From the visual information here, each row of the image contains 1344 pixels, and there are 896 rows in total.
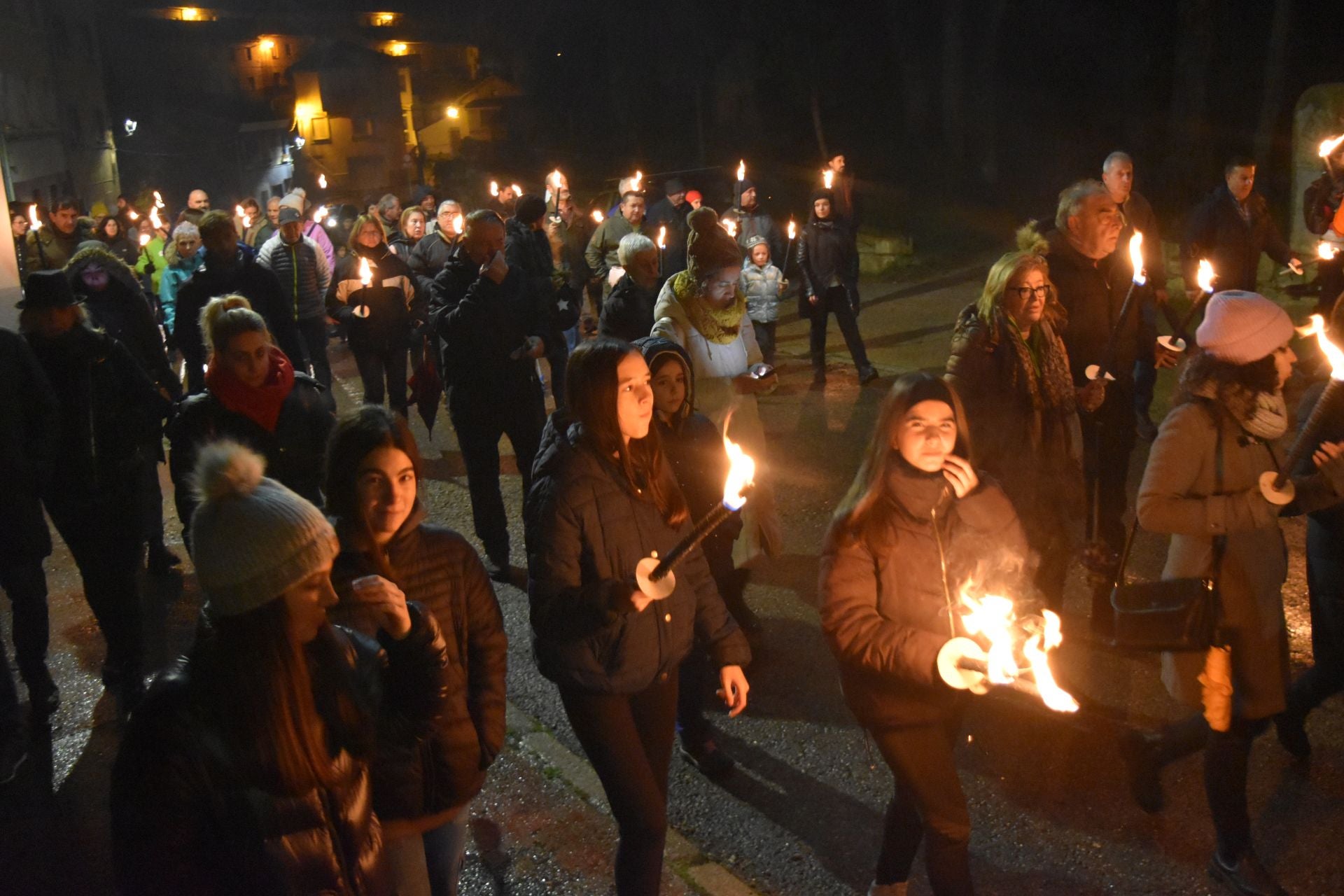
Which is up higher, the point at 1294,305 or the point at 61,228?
the point at 61,228

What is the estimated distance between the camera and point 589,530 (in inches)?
141

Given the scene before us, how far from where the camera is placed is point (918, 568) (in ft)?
11.4

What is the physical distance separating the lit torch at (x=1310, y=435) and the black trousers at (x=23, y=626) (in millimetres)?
5321

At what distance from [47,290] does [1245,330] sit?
5.23 m

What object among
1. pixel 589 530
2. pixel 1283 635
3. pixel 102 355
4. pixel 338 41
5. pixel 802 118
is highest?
pixel 338 41

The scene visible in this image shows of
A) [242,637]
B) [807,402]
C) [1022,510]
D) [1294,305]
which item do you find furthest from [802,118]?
[242,637]

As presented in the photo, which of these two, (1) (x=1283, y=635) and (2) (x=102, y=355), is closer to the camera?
(1) (x=1283, y=635)

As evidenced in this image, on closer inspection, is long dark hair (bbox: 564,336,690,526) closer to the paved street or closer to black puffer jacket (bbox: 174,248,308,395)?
the paved street

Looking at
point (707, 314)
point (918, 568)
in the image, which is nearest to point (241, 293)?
point (707, 314)

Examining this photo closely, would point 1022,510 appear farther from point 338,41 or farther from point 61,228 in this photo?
point 338,41

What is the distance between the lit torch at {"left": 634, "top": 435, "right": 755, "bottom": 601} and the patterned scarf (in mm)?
3029

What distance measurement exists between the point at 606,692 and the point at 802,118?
36.5 m

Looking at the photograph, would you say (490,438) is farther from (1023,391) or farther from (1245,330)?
(1245,330)

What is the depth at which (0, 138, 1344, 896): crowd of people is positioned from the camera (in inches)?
91.8
